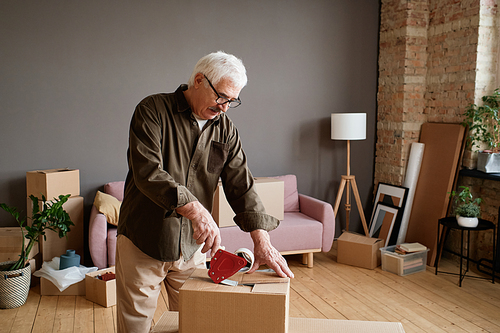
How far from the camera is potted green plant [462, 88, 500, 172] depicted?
3904 millimetres

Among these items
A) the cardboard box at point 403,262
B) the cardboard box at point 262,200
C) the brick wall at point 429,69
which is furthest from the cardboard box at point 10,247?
the brick wall at point 429,69

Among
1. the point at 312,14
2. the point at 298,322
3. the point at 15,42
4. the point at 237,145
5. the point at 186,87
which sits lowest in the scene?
the point at 298,322

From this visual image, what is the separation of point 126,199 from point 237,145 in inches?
20.9

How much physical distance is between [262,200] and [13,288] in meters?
2.01

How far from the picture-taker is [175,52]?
166 inches

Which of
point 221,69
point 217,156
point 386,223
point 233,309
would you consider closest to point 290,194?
point 386,223

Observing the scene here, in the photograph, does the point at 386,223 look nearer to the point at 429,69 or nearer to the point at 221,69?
the point at 429,69

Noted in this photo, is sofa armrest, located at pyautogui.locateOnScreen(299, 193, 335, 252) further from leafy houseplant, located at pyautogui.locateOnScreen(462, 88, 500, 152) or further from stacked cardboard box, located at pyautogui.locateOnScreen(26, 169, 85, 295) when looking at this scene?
stacked cardboard box, located at pyautogui.locateOnScreen(26, 169, 85, 295)

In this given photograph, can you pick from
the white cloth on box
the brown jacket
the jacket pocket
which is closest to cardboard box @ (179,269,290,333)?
the brown jacket

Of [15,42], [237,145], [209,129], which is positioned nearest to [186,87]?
[209,129]

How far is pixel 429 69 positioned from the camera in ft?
15.0

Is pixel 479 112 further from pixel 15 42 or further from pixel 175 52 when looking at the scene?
pixel 15 42

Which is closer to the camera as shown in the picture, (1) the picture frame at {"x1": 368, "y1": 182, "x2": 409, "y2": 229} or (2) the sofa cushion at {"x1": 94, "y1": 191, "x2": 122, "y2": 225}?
(2) the sofa cushion at {"x1": 94, "y1": 191, "x2": 122, "y2": 225}

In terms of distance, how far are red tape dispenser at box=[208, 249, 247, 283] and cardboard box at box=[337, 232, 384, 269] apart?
286 cm
